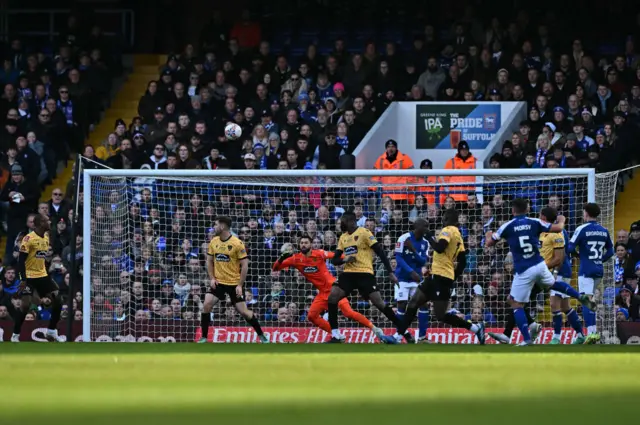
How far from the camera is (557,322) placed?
16.8 metres

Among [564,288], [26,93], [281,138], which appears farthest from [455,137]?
[26,93]

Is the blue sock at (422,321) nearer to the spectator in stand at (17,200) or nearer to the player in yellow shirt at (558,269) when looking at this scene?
the player in yellow shirt at (558,269)

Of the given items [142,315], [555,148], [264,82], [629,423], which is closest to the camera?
[629,423]

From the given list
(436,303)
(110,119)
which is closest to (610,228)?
(436,303)

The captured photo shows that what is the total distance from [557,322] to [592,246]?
105 cm

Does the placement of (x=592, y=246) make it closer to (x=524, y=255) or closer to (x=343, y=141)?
(x=524, y=255)

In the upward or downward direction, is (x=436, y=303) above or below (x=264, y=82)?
below

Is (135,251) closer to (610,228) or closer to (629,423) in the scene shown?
(610,228)

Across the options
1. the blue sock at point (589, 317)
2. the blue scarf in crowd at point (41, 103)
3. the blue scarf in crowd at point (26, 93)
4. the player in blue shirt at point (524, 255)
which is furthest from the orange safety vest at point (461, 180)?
the blue scarf in crowd at point (26, 93)

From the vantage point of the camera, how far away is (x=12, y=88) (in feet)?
78.2

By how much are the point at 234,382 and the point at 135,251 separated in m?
10.3

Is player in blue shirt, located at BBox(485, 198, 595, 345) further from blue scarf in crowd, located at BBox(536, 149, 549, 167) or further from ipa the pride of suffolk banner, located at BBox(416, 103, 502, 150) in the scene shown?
ipa the pride of suffolk banner, located at BBox(416, 103, 502, 150)

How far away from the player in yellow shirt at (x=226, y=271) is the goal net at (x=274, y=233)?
1.24 metres

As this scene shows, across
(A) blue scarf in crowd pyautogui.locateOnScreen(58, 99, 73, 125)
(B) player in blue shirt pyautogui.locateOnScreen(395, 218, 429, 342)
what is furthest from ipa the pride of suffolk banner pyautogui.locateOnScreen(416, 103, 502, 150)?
(A) blue scarf in crowd pyautogui.locateOnScreen(58, 99, 73, 125)
